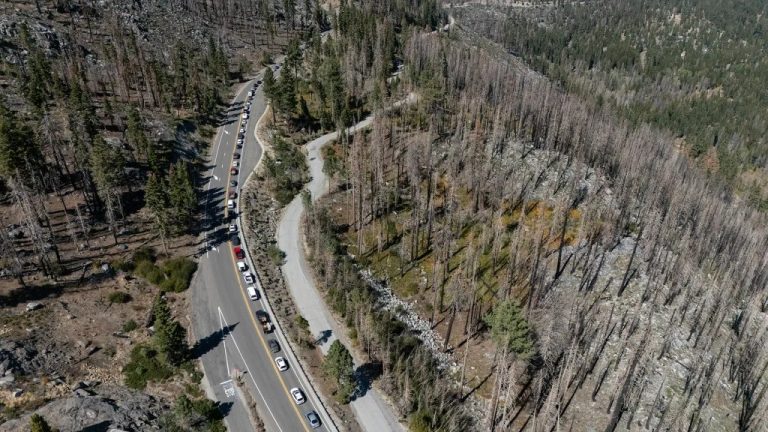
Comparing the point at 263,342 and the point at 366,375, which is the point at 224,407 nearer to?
the point at 263,342

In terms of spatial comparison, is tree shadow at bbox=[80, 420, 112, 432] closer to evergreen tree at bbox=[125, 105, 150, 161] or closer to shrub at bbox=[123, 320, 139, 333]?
shrub at bbox=[123, 320, 139, 333]

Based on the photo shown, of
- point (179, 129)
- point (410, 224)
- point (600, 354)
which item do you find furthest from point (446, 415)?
point (179, 129)

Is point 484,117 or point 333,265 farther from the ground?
point 484,117

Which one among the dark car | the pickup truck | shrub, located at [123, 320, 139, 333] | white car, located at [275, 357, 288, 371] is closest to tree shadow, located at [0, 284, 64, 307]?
shrub, located at [123, 320, 139, 333]

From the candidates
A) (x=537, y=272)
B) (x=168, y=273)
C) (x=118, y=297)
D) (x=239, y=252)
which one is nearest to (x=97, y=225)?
(x=168, y=273)

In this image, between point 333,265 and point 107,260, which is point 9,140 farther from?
point 333,265

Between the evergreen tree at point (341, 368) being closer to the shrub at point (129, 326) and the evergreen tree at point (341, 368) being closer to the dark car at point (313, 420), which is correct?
the dark car at point (313, 420)

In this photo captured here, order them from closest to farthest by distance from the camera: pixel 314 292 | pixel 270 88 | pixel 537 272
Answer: pixel 314 292
pixel 537 272
pixel 270 88
